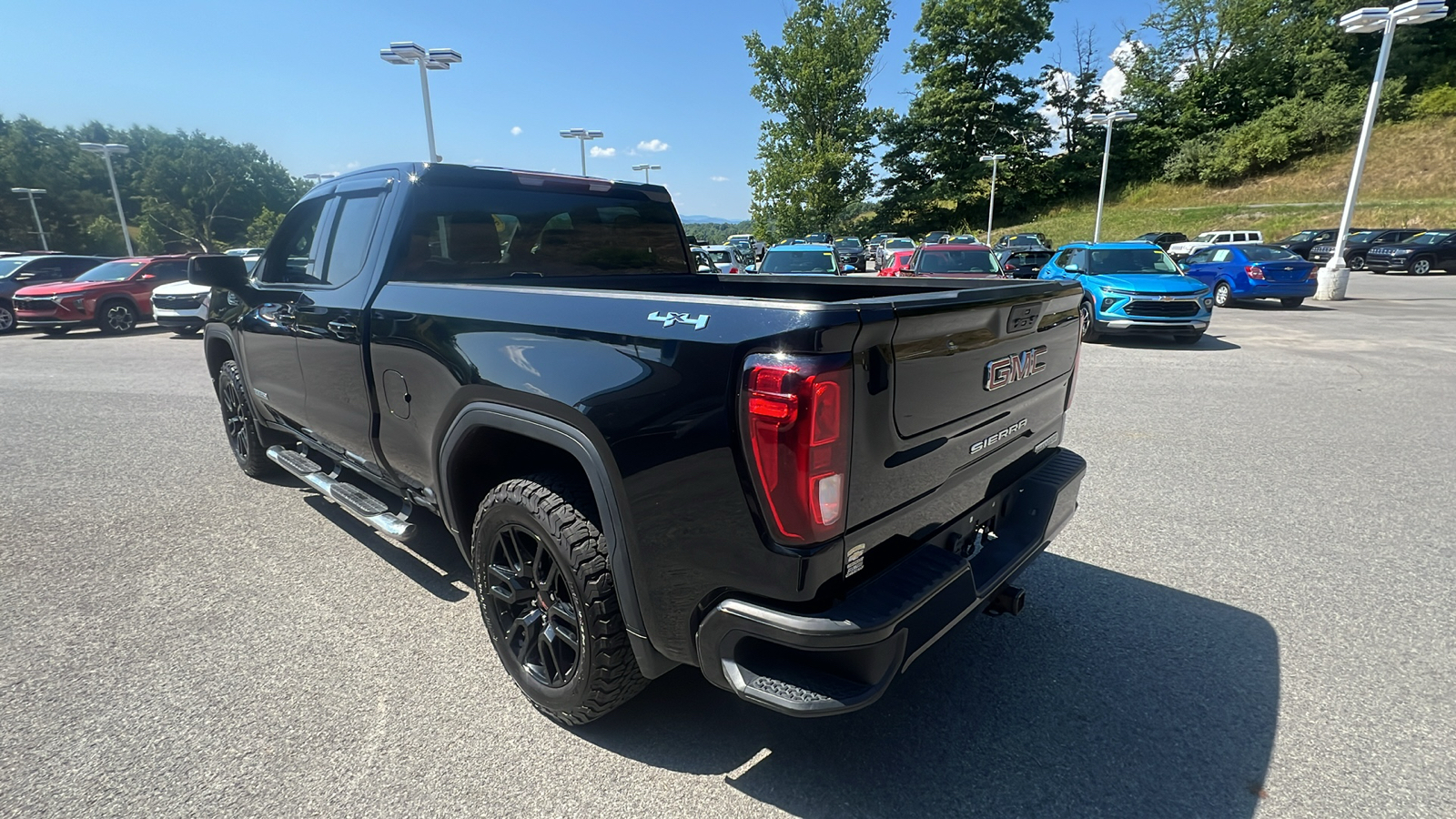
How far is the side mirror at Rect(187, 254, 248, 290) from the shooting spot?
404cm

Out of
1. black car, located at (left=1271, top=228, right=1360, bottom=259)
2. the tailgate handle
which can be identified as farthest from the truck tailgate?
black car, located at (left=1271, top=228, right=1360, bottom=259)

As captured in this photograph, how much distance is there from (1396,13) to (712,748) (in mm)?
22356

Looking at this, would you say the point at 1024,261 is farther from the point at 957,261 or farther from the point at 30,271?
the point at 30,271

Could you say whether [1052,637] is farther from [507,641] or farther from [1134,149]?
[1134,149]

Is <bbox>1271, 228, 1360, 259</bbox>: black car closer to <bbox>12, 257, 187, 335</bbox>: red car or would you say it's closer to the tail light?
the tail light

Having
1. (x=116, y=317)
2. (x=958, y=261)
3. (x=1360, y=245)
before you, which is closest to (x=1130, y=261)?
(x=958, y=261)

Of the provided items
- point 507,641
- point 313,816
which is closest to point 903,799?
point 507,641

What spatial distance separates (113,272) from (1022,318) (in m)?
20.6

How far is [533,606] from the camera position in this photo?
8.23 feet

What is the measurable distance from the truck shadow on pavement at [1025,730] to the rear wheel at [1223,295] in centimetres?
1735

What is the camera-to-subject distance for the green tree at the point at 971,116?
180ft

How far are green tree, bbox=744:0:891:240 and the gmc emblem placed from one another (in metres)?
36.5

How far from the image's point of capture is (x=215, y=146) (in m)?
86.4

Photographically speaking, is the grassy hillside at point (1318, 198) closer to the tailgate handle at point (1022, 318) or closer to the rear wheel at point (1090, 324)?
the rear wheel at point (1090, 324)
